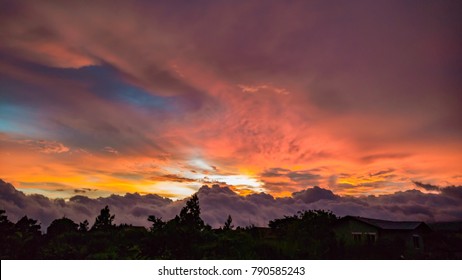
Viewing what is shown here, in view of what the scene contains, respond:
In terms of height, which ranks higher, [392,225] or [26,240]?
[392,225]

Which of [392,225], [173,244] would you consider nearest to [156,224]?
[173,244]

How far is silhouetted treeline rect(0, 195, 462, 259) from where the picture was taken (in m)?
8.84

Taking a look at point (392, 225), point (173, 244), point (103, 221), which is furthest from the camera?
point (392, 225)

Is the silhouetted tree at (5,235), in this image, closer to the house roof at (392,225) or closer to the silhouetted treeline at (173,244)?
the silhouetted treeline at (173,244)

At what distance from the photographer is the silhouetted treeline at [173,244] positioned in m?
8.84

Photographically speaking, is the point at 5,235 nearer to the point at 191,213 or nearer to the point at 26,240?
the point at 26,240

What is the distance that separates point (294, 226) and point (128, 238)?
5.72 m

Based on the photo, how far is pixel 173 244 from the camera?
9953 millimetres

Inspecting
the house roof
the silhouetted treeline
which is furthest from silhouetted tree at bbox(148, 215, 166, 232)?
the house roof
